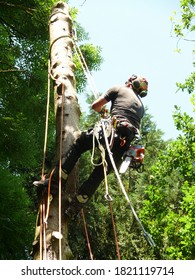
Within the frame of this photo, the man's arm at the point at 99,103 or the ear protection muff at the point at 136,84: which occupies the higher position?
the ear protection muff at the point at 136,84

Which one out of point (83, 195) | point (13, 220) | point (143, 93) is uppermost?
point (143, 93)

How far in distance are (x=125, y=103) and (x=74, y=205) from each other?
1417 millimetres

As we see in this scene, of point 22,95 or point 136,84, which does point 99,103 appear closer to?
point 136,84

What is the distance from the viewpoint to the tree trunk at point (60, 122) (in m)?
3.06

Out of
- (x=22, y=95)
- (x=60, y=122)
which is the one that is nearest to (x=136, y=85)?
(x=60, y=122)

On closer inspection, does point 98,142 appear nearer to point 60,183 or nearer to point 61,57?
point 60,183

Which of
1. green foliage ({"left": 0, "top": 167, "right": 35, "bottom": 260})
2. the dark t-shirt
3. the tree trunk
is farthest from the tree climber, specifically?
green foliage ({"left": 0, "top": 167, "right": 35, "bottom": 260})

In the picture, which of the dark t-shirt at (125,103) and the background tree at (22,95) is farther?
the background tree at (22,95)

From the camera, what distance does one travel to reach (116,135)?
3.83 m

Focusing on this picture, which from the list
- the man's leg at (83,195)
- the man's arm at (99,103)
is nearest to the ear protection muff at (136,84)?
the man's arm at (99,103)

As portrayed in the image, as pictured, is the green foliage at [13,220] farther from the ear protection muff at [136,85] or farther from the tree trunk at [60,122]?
the ear protection muff at [136,85]

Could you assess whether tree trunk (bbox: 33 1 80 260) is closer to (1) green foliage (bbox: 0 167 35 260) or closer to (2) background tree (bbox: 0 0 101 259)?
(2) background tree (bbox: 0 0 101 259)

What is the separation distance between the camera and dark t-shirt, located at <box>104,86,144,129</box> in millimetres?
4141

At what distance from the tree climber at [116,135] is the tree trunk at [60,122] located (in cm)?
11
